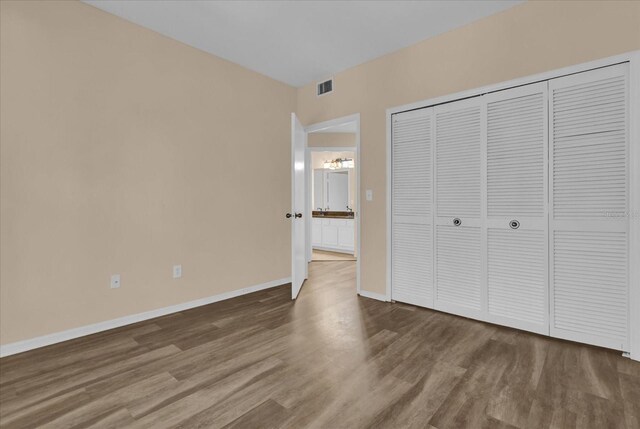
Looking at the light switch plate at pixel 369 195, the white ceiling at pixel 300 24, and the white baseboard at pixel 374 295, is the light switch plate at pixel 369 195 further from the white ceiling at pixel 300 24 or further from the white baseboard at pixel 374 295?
the white ceiling at pixel 300 24

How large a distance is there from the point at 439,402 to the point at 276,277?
2801 millimetres

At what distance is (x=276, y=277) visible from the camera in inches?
166

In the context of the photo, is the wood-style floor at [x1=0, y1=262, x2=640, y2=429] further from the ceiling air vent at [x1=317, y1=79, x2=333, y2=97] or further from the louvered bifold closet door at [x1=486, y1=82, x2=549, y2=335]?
the ceiling air vent at [x1=317, y1=79, x2=333, y2=97]

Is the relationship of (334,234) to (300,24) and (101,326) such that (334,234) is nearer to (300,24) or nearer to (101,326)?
(300,24)

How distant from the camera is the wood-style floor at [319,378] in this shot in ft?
5.19

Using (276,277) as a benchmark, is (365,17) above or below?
above

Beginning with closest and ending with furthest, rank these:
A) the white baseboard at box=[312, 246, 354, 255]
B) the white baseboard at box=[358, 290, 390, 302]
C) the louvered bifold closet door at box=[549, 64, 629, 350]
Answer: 1. the louvered bifold closet door at box=[549, 64, 629, 350]
2. the white baseboard at box=[358, 290, 390, 302]
3. the white baseboard at box=[312, 246, 354, 255]

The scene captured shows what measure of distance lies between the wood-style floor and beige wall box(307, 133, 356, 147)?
3981 millimetres

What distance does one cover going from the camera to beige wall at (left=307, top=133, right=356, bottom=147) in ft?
20.1

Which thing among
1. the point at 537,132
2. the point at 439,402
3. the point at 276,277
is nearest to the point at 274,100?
the point at 276,277

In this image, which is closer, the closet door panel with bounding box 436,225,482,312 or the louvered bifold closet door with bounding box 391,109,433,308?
the closet door panel with bounding box 436,225,482,312

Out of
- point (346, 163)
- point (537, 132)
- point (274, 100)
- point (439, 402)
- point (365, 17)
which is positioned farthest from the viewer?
point (346, 163)

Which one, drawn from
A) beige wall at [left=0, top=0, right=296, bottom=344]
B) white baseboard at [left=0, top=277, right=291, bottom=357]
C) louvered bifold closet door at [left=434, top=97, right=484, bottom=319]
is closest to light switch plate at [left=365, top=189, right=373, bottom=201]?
louvered bifold closet door at [left=434, top=97, right=484, bottom=319]

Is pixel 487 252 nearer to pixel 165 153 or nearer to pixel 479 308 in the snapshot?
pixel 479 308
